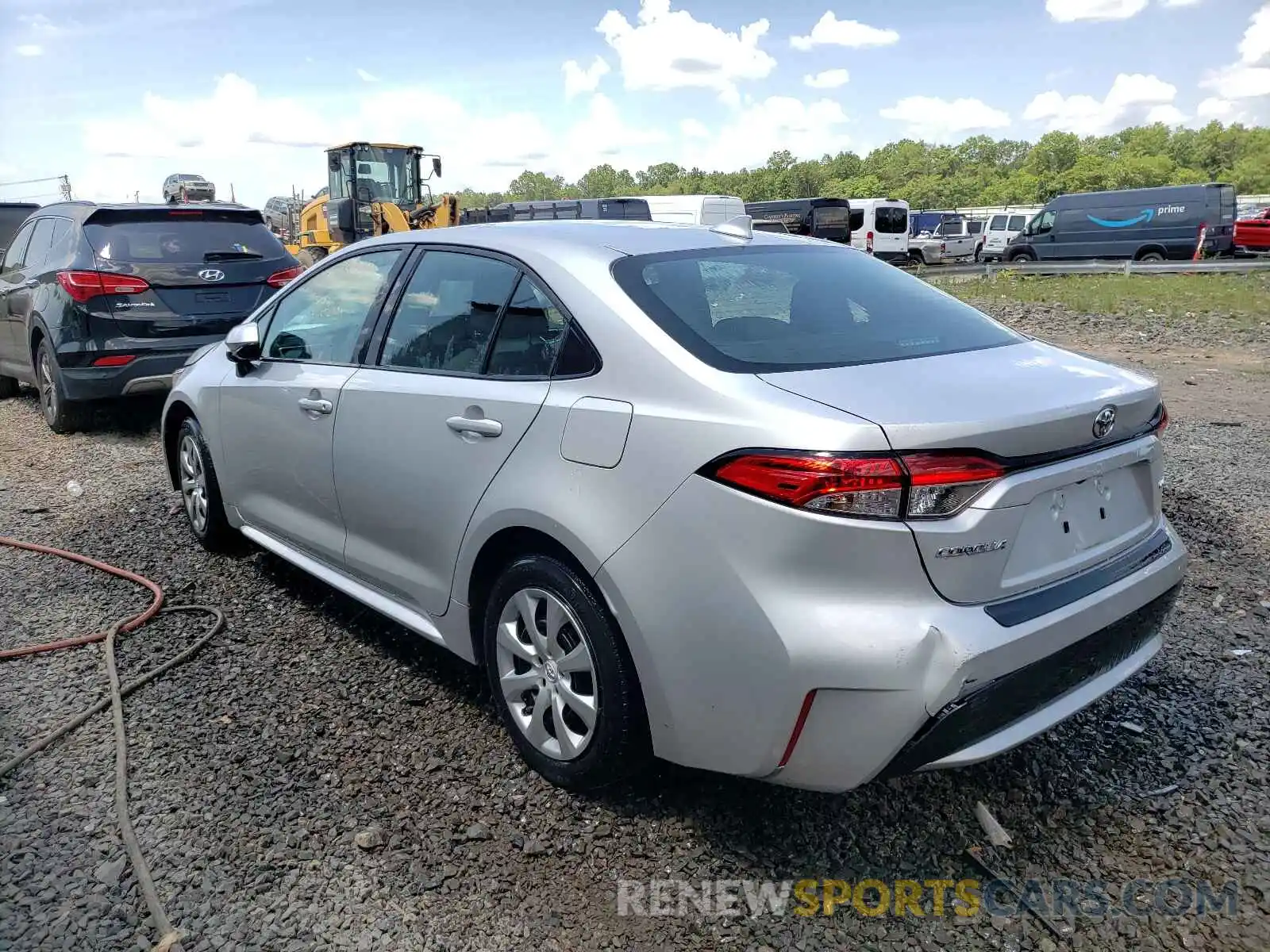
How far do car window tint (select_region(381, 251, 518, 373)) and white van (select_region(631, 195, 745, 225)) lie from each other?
2055cm

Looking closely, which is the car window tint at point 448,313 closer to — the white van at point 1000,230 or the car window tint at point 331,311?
the car window tint at point 331,311

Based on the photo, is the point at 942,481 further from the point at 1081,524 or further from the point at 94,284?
the point at 94,284

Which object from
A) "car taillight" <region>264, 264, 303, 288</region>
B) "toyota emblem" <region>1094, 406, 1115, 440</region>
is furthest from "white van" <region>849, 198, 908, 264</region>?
"toyota emblem" <region>1094, 406, 1115, 440</region>

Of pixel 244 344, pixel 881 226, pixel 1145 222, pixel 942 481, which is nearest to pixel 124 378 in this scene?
pixel 244 344

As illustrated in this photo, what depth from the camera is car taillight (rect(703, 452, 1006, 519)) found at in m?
2.15

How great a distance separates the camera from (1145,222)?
26.8 meters

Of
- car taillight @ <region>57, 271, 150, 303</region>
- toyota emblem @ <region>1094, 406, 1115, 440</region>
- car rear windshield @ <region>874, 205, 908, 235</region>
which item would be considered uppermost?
car rear windshield @ <region>874, 205, 908, 235</region>

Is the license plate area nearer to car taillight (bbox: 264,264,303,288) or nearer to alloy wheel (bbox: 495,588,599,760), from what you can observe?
alloy wheel (bbox: 495,588,599,760)

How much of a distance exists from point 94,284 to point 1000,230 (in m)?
36.2

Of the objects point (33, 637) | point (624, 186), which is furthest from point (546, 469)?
point (624, 186)

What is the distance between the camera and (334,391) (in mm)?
3604

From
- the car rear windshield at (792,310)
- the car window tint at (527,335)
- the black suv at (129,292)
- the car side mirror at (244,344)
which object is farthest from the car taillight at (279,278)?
the car rear windshield at (792,310)

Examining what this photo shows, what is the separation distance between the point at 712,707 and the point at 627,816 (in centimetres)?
65

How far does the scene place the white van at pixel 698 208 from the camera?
23969 mm
